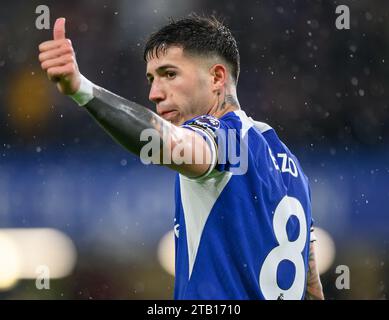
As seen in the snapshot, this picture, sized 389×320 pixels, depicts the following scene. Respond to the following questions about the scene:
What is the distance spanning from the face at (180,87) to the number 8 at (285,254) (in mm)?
526

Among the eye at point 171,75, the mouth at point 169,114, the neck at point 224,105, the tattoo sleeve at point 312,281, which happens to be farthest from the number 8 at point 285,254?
the eye at point 171,75

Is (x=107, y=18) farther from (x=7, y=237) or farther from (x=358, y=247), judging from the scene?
(x=358, y=247)

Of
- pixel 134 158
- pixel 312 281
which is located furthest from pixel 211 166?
pixel 134 158

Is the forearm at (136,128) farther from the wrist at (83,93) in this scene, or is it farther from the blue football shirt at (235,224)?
the blue football shirt at (235,224)

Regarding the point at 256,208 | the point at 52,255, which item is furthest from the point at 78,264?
the point at 256,208

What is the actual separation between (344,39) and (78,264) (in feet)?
12.8

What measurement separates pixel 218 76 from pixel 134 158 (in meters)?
5.31

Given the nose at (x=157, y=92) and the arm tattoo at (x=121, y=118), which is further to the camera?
the nose at (x=157, y=92)

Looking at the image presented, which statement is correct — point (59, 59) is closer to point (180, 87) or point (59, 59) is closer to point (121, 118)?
point (121, 118)

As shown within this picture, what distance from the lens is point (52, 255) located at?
807 centimetres

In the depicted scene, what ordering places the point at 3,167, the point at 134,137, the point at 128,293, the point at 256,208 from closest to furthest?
the point at 134,137 < the point at 256,208 < the point at 128,293 < the point at 3,167

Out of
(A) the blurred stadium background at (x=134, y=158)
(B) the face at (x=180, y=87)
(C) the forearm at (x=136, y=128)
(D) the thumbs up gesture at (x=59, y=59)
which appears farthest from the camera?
(A) the blurred stadium background at (x=134, y=158)

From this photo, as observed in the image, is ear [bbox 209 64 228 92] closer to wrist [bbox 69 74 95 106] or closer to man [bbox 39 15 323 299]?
man [bbox 39 15 323 299]

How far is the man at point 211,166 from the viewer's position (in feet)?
7.77
